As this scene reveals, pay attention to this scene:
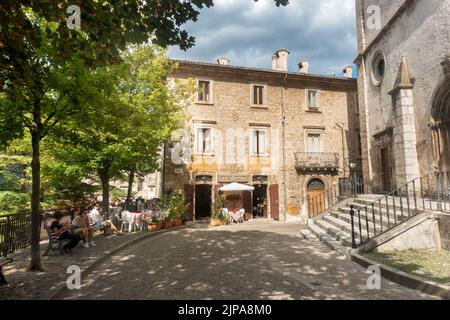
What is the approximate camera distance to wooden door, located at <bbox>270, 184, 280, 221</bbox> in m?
19.5

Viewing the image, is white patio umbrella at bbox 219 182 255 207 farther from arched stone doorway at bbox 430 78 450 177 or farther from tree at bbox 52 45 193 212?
arched stone doorway at bbox 430 78 450 177

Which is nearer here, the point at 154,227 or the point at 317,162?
the point at 154,227

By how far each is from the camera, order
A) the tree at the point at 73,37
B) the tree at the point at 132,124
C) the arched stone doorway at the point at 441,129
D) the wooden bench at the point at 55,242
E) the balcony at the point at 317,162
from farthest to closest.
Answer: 1. the balcony at the point at 317,162
2. the arched stone doorway at the point at 441,129
3. the tree at the point at 132,124
4. the wooden bench at the point at 55,242
5. the tree at the point at 73,37

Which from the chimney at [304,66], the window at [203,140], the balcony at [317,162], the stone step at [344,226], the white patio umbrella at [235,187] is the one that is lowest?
the stone step at [344,226]

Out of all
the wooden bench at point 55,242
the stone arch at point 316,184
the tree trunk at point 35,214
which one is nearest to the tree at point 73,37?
the tree trunk at point 35,214

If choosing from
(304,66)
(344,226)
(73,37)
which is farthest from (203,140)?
(73,37)

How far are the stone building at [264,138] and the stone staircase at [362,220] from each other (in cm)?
694

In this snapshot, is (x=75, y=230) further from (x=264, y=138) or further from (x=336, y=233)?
(x=264, y=138)

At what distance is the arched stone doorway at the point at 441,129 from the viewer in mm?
10432

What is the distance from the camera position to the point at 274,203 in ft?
64.8

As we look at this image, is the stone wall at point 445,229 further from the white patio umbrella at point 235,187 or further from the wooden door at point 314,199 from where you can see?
the wooden door at point 314,199

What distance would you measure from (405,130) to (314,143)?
9.35 metres

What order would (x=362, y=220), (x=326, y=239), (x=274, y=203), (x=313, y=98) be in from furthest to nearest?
(x=313, y=98) < (x=274, y=203) < (x=362, y=220) < (x=326, y=239)
